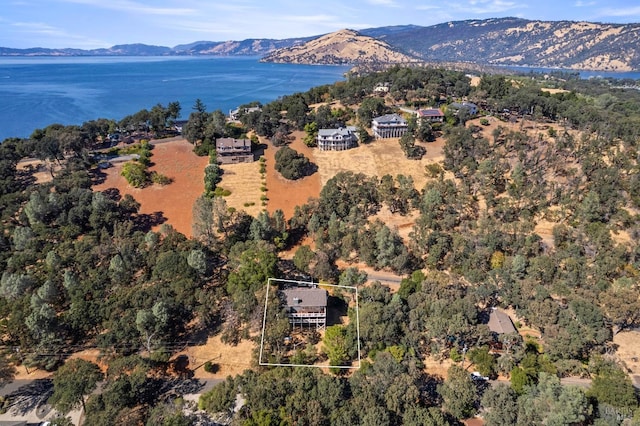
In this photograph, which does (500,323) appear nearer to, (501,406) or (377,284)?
(501,406)

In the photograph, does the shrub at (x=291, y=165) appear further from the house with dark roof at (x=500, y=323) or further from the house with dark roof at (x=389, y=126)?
the house with dark roof at (x=500, y=323)

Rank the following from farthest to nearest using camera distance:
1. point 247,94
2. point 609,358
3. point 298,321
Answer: point 247,94 < point 298,321 < point 609,358

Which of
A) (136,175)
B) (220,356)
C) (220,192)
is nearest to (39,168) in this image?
(136,175)

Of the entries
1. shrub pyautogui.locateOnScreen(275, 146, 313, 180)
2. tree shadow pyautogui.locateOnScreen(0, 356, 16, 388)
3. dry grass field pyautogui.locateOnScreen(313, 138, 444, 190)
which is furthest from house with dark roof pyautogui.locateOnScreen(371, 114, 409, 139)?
tree shadow pyautogui.locateOnScreen(0, 356, 16, 388)

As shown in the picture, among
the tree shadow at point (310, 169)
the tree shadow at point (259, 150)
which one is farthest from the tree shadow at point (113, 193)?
the tree shadow at point (310, 169)

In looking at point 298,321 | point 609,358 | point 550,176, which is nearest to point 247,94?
point 550,176

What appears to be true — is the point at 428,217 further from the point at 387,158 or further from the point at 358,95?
the point at 358,95

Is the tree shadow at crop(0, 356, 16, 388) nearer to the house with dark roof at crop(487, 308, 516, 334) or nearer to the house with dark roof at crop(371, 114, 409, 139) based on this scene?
the house with dark roof at crop(487, 308, 516, 334)
